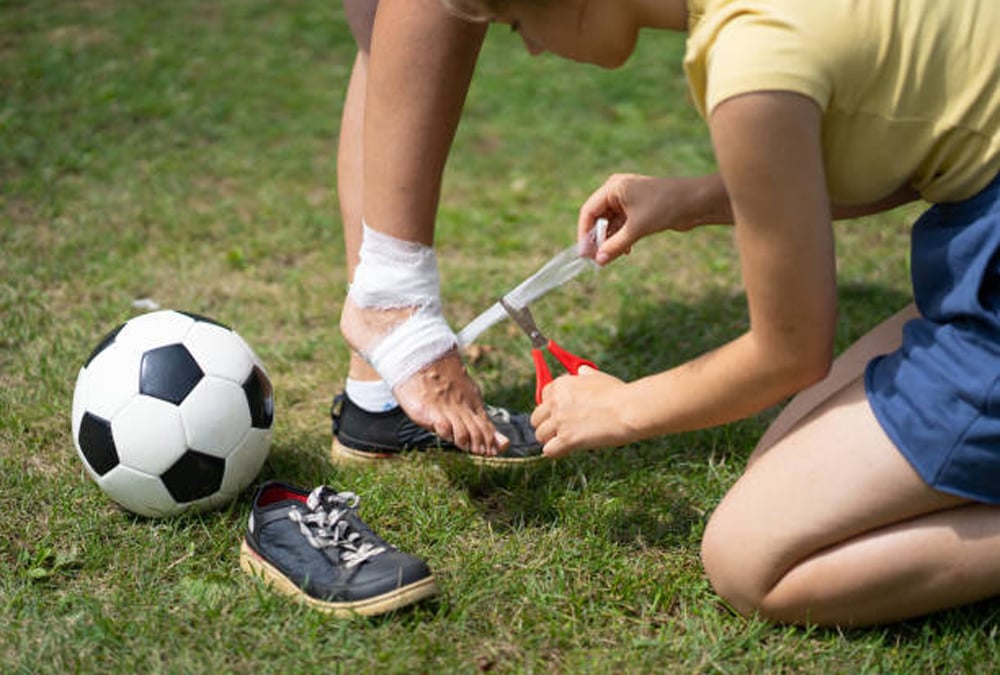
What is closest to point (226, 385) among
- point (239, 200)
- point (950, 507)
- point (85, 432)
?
point (85, 432)

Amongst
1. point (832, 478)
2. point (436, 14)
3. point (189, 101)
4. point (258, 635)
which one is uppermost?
point (436, 14)

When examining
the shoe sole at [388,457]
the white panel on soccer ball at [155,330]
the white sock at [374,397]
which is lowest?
the shoe sole at [388,457]

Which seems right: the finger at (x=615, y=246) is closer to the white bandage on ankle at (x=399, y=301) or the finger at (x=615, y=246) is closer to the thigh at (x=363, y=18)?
the white bandage on ankle at (x=399, y=301)

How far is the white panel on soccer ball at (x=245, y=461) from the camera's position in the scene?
2182mm

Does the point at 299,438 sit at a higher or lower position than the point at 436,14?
lower

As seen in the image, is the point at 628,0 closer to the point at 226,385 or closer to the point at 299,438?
the point at 226,385

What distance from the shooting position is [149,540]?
6.99 feet

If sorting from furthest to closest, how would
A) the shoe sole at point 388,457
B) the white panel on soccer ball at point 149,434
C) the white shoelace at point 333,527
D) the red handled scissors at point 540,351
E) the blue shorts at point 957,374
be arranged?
the shoe sole at point 388,457
the red handled scissors at point 540,351
the white panel on soccer ball at point 149,434
the white shoelace at point 333,527
the blue shorts at point 957,374

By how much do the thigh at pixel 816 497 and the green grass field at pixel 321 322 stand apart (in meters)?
0.14

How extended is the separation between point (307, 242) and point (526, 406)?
129 cm

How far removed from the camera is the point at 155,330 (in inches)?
88.0

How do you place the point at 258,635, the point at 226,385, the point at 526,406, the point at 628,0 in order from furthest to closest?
the point at 526,406 < the point at 226,385 < the point at 258,635 < the point at 628,0

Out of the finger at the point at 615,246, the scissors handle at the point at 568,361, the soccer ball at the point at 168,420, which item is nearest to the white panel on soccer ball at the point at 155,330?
the soccer ball at the point at 168,420

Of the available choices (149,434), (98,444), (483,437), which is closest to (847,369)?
(483,437)
